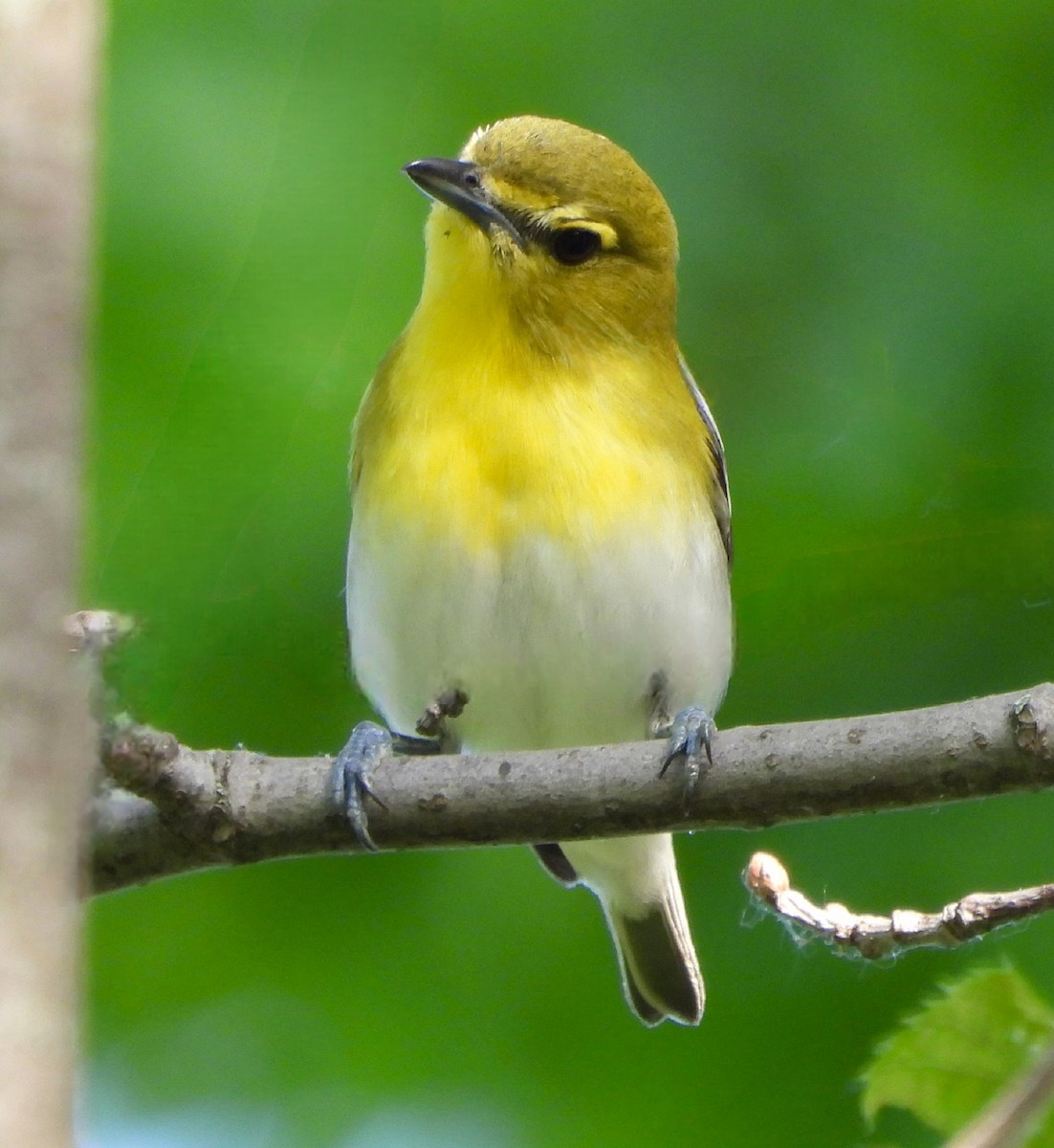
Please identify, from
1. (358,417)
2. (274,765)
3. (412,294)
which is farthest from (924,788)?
(412,294)

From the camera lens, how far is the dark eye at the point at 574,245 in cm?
327

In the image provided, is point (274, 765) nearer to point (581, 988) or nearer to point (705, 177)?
point (581, 988)

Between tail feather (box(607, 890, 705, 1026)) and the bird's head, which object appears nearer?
the bird's head

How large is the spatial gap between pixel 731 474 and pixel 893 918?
159 cm

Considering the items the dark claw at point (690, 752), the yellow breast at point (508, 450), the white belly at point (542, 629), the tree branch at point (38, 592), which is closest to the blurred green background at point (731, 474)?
the white belly at point (542, 629)

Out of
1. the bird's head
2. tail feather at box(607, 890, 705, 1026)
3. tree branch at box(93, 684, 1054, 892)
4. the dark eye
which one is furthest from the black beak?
tail feather at box(607, 890, 705, 1026)

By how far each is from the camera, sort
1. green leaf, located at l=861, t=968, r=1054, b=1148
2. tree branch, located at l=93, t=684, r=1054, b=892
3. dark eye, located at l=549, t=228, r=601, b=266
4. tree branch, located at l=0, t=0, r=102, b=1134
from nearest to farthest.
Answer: tree branch, located at l=0, t=0, r=102, b=1134 → green leaf, located at l=861, t=968, r=1054, b=1148 → tree branch, located at l=93, t=684, r=1054, b=892 → dark eye, located at l=549, t=228, r=601, b=266

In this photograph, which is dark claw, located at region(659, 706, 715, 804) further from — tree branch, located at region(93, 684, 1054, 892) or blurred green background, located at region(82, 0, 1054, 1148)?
blurred green background, located at region(82, 0, 1054, 1148)

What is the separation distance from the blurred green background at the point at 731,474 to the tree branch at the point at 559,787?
0.81 metres

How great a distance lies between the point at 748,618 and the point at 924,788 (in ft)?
5.13

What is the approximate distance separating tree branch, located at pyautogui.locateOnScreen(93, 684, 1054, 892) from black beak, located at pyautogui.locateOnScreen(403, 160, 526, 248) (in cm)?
130

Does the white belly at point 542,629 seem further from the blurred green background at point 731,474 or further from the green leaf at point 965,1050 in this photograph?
the green leaf at point 965,1050

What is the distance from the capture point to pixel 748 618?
358 centimetres

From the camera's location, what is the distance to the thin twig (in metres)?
2.06
